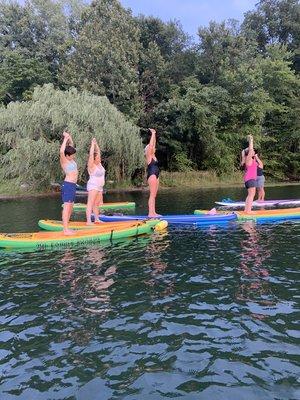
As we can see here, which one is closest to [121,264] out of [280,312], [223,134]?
[280,312]

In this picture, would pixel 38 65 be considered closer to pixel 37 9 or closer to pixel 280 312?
pixel 37 9

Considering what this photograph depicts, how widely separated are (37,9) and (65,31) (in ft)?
15.3

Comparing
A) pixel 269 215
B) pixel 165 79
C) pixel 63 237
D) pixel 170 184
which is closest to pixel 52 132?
pixel 170 184

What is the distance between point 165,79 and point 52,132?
53.7 ft

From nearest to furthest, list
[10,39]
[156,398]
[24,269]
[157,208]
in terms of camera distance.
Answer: [156,398]
[24,269]
[157,208]
[10,39]

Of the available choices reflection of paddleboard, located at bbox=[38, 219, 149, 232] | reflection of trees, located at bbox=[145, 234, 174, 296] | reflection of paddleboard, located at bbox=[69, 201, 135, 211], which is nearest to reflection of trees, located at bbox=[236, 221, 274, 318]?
reflection of trees, located at bbox=[145, 234, 174, 296]

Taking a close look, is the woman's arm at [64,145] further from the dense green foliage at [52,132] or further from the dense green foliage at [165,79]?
the dense green foliage at [165,79]


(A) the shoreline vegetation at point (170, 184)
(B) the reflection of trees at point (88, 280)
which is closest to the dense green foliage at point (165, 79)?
(A) the shoreline vegetation at point (170, 184)

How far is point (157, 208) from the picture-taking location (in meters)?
21.1

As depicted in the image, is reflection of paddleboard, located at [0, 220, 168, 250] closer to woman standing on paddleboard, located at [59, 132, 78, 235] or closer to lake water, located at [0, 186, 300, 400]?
woman standing on paddleboard, located at [59, 132, 78, 235]

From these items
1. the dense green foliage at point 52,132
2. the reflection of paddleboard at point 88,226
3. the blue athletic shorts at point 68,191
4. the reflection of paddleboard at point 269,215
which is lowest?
the reflection of paddleboard at point 88,226

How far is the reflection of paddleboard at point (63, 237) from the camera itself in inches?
460

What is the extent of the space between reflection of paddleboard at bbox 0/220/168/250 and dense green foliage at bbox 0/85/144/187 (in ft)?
49.2

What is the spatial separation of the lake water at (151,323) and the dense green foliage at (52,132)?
1766cm
